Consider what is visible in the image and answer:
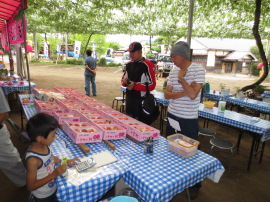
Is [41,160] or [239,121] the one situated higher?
[41,160]

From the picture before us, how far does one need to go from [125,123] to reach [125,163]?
77 centimetres

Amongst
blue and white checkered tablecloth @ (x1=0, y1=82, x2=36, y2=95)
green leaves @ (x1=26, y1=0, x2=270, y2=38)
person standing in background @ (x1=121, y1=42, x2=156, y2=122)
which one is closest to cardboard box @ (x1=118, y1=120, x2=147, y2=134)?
person standing in background @ (x1=121, y1=42, x2=156, y2=122)

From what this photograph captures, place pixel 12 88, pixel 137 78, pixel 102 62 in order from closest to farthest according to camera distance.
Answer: pixel 137 78 → pixel 12 88 → pixel 102 62

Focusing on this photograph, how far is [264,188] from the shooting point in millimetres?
3375

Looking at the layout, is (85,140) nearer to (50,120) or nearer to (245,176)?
(50,120)

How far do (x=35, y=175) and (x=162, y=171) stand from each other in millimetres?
1103

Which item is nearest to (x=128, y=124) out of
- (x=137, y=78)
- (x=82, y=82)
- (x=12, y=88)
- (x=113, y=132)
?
(x=113, y=132)

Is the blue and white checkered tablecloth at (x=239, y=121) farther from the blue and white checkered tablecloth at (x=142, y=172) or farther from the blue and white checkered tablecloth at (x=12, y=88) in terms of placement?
the blue and white checkered tablecloth at (x=12, y=88)

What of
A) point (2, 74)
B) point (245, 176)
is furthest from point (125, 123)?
point (2, 74)

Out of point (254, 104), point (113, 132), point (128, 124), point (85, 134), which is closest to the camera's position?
point (85, 134)

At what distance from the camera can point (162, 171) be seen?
1.78 metres

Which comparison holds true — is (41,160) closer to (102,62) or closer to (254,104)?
(254,104)

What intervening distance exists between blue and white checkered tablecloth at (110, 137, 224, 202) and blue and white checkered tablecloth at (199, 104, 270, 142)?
79.2 inches

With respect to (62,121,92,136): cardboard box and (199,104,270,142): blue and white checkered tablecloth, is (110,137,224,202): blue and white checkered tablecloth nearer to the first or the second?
(62,121,92,136): cardboard box
